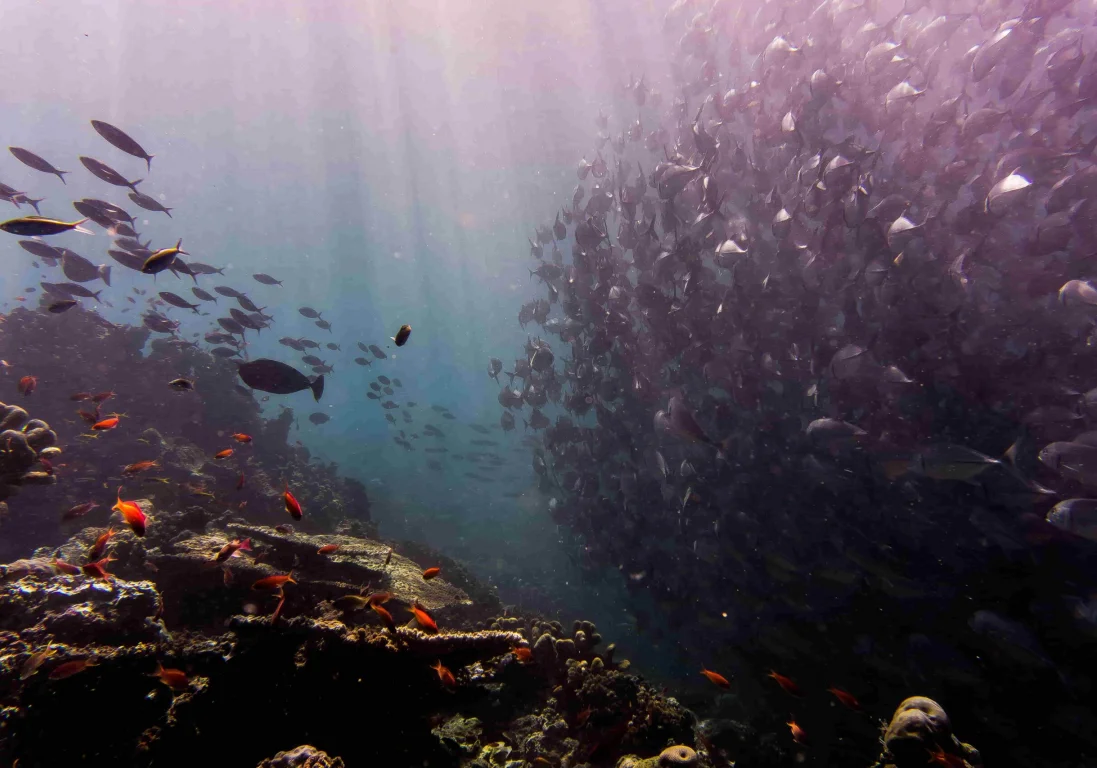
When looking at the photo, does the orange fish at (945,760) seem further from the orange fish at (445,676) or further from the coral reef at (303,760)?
the coral reef at (303,760)

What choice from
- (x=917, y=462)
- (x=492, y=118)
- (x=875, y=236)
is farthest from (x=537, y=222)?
(x=917, y=462)

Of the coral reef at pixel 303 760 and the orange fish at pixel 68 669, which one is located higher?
the coral reef at pixel 303 760

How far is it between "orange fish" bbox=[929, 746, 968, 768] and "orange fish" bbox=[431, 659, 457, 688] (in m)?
3.58

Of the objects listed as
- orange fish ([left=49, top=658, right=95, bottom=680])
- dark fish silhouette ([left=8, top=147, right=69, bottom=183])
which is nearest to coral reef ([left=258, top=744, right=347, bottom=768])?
orange fish ([left=49, top=658, right=95, bottom=680])

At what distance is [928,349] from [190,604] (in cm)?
1094

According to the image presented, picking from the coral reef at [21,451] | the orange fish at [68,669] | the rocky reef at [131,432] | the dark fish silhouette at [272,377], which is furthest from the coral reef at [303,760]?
the coral reef at [21,451]

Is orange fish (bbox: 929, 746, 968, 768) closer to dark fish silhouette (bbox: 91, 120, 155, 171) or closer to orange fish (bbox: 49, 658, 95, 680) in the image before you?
orange fish (bbox: 49, 658, 95, 680)

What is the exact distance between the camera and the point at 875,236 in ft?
25.0

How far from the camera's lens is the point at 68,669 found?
2.88 m

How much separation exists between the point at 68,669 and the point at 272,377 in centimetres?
302

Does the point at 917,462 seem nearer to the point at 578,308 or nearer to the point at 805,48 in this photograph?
the point at 578,308

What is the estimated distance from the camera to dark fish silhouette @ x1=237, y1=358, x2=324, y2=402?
506 centimetres

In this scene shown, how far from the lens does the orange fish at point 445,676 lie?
9.33ft

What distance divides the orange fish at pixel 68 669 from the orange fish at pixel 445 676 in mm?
2324
